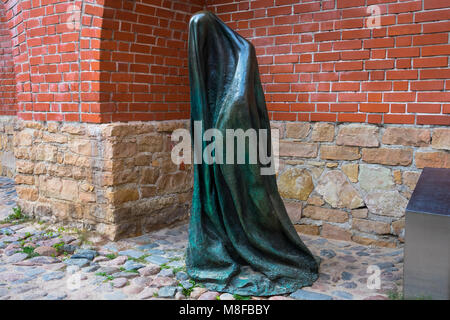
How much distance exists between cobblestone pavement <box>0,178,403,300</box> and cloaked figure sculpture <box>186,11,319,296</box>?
Result: 143mm

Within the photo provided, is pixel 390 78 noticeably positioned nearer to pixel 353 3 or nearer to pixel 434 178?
pixel 353 3

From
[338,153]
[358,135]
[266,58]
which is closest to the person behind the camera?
[358,135]

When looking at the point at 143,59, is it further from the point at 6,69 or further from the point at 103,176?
the point at 6,69

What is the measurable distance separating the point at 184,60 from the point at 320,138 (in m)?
1.70

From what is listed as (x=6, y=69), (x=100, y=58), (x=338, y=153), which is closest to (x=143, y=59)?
(x=100, y=58)

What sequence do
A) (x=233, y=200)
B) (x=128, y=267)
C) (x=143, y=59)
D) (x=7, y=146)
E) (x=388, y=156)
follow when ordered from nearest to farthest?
(x=233, y=200) < (x=128, y=267) < (x=388, y=156) < (x=143, y=59) < (x=7, y=146)

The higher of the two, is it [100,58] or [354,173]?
[100,58]

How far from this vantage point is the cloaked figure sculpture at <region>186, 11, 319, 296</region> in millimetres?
2588

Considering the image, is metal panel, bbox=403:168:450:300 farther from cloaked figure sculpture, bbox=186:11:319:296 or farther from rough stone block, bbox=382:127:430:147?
rough stone block, bbox=382:127:430:147

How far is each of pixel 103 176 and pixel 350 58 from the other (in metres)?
2.50

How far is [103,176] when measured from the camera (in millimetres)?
3668

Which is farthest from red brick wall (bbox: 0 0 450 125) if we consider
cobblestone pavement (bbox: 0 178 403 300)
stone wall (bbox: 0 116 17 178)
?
stone wall (bbox: 0 116 17 178)

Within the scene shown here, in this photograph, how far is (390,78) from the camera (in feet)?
11.2

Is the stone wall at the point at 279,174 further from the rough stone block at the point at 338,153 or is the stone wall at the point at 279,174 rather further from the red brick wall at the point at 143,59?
the red brick wall at the point at 143,59
